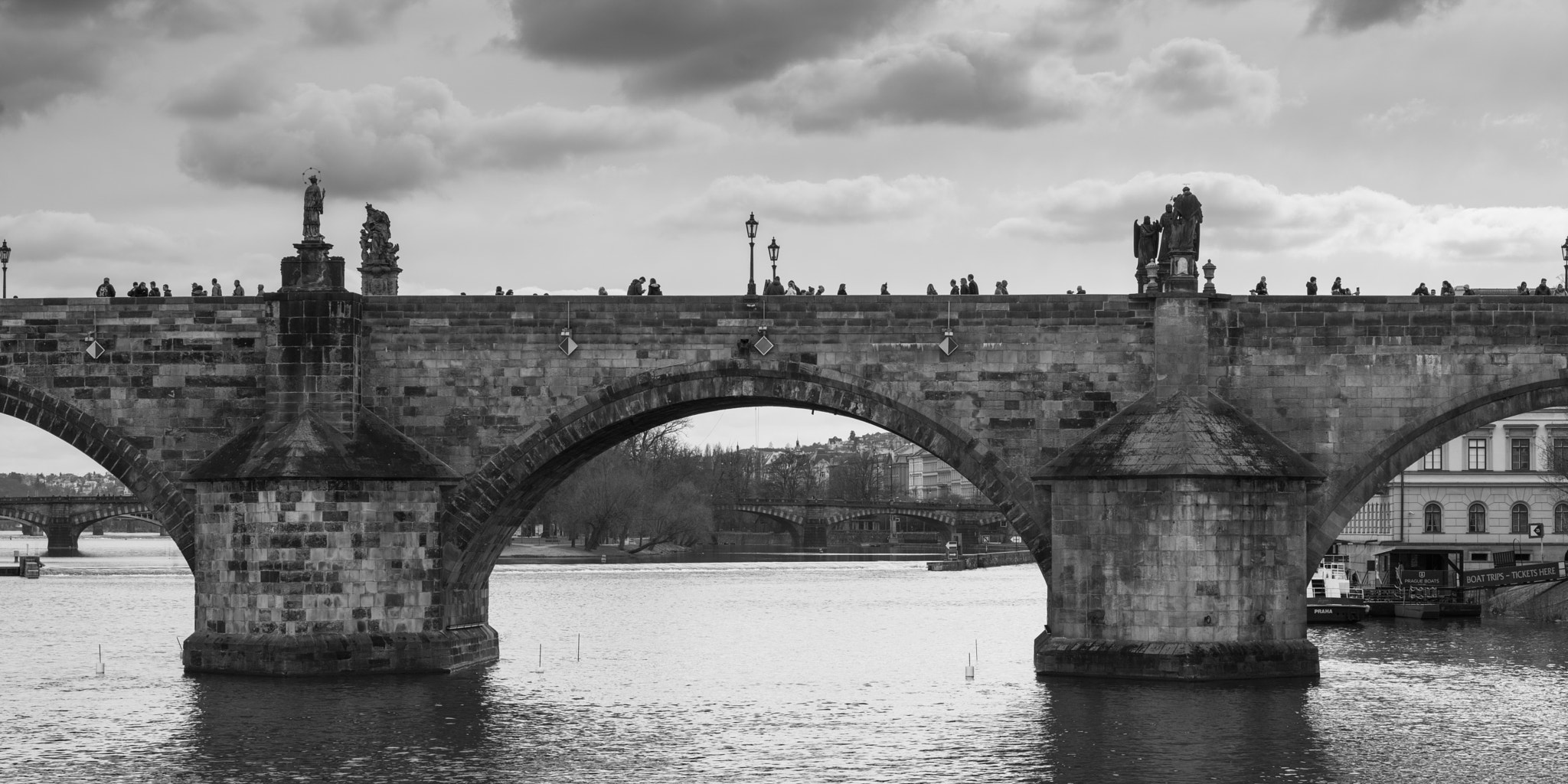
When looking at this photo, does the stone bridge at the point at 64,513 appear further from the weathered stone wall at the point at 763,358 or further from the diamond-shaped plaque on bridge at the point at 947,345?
the diamond-shaped plaque on bridge at the point at 947,345

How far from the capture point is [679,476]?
117688mm

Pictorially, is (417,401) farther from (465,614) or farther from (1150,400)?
(1150,400)

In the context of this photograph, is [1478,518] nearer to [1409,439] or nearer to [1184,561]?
[1409,439]

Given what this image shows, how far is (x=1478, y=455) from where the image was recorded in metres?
65.4

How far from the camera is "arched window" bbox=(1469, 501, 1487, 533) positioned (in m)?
65.0

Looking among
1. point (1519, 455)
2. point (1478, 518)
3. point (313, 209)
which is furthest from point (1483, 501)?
point (313, 209)

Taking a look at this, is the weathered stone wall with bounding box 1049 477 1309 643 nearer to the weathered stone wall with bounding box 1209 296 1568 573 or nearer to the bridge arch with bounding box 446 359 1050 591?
the weathered stone wall with bounding box 1209 296 1568 573

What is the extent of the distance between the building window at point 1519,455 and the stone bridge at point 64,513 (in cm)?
8298

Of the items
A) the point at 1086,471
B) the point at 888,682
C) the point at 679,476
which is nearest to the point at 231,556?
the point at 888,682

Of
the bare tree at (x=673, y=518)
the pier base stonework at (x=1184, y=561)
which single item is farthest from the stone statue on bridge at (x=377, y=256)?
the bare tree at (x=673, y=518)

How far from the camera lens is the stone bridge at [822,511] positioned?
126 metres

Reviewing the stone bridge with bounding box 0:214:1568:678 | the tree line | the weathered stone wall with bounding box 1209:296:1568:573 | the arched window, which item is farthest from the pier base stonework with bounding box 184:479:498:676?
the tree line

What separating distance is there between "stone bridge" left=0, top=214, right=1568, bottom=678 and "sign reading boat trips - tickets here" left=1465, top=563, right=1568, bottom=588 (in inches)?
769

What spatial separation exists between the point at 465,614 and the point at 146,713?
7.28 meters
